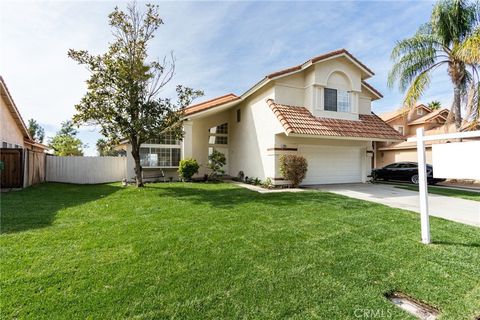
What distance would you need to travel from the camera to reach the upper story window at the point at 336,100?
13156mm

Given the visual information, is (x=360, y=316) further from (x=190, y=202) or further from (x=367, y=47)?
(x=367, y=47)

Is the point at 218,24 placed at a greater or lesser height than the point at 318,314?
greater

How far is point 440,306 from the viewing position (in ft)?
9.48

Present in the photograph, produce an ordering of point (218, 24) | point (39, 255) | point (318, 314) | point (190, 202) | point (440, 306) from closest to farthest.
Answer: point (318, 314) → point (440, 306) → point (39, 255) → point (190, 202) → point (218, 24)

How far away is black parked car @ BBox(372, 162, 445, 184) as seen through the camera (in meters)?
16.1

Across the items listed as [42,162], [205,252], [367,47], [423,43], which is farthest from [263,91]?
[42,162]

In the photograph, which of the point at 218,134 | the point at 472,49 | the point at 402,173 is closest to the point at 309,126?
the point at 472,49

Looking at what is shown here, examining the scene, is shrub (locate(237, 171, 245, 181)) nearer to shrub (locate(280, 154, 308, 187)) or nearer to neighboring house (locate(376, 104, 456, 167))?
shrub (locate(280, 154, 308, 187))

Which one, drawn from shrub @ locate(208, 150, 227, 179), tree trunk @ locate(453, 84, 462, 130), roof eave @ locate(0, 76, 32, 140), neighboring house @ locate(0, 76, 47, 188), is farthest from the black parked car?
roof eave @ locate(0, 76, 32, 140)

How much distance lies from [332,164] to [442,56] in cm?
953

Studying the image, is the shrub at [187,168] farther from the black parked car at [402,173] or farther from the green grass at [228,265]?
the black parked car at [402,173]

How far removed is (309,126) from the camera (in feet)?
38.5

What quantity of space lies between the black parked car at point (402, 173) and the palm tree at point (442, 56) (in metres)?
3.49

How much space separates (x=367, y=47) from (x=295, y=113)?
625 cm
